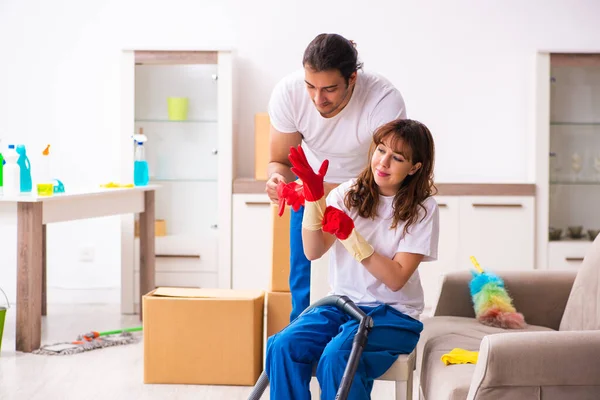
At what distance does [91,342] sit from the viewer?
377cm

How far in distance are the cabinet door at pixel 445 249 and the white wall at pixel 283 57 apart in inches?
13.2

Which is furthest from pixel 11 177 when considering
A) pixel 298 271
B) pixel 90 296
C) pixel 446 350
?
pixel 446 350

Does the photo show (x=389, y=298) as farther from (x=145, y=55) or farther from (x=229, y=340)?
(x=145, y=55)

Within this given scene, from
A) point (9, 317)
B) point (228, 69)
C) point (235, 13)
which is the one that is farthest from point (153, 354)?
point (235, 13)

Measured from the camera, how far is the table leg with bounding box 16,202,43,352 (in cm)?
360

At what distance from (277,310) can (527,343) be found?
5.12ft

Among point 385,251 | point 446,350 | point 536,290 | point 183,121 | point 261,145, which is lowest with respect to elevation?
point 446,350

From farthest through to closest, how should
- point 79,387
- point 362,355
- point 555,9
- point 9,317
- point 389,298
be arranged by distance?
point 555,9 → point 9,317 → point 79,387 → point 389,298 → point 362,355

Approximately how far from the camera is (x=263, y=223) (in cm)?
458

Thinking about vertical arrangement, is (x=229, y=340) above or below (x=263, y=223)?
below

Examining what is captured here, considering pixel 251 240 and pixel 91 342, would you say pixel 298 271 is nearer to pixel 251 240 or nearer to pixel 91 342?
pixel 91 342

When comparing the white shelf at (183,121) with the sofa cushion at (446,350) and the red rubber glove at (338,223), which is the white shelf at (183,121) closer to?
the sofa cushion at (446,350)

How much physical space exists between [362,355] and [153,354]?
4.50 feet

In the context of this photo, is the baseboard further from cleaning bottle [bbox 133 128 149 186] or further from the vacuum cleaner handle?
the vacuum cleaner handle
